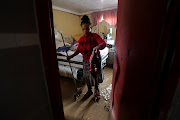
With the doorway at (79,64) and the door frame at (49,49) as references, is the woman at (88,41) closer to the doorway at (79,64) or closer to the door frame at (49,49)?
the doorway at (79,64)

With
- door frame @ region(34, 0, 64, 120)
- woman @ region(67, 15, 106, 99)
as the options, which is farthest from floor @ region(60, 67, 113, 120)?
woman @ region(67, 15, 106, 99)

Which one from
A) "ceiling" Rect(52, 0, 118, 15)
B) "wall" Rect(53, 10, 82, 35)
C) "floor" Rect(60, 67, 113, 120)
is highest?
"ceiling" Rect(52, 0, 118, 15)

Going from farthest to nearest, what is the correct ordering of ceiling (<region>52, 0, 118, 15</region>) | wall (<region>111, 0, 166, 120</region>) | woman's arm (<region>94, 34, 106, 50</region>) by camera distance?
ceiling (<region>52, 0, 118, 15</region>) < woman's arm (<region>94, 34, 106, 50</region>) < wall (<region>111, 0, 166, 120</region>)

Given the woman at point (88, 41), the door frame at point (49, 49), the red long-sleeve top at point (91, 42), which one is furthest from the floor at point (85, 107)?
the red long-sleeve top at point (91, 42)

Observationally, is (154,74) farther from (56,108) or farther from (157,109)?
(56,108)

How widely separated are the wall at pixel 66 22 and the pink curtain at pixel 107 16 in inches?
36.7

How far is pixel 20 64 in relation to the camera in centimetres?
57

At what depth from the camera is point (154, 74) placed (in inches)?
14.2

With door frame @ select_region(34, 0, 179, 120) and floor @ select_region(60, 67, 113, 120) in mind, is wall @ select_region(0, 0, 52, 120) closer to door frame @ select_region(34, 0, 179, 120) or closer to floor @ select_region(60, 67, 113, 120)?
door frame @ select_region(34, 0, 179, 120)

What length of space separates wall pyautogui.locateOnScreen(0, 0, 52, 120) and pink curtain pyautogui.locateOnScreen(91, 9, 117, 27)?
372 cm

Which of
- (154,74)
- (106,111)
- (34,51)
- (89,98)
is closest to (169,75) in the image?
(154,74)

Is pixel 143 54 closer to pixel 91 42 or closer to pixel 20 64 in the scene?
pixel 20 64

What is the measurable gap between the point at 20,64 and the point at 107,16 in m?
3.96

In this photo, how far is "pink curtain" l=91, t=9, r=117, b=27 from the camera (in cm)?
369
